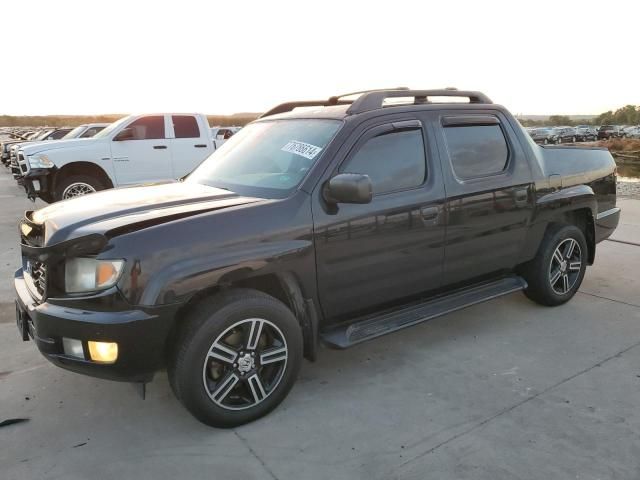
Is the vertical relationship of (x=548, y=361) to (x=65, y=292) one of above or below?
A: below

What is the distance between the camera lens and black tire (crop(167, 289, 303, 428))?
2.86 metres

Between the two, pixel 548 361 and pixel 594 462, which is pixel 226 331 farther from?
pixel 548 361

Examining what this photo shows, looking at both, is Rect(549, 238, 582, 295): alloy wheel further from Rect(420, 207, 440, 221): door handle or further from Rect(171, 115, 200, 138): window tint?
Rect(171, 115, 200, 138): window tint

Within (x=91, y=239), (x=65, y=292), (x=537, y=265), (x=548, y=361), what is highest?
(x=91, y=239)

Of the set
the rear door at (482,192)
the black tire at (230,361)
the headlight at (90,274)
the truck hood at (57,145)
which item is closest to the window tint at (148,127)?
the truck hood at (57,145)

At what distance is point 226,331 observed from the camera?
9.64 ft

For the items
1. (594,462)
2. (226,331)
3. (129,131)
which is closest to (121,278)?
(226,331)

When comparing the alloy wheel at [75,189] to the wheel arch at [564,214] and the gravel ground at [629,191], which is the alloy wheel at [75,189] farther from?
the gravel ground at [629,191]

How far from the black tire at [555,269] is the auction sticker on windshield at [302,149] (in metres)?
2.33

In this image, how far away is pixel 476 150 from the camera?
4148 millimetres

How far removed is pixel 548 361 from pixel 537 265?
Answer: 41.4 inches

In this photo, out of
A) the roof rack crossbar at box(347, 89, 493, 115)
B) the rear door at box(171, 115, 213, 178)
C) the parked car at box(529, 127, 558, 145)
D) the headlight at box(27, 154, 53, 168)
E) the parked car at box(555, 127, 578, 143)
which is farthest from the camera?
the parked car at box(555, 127, 578, 143)

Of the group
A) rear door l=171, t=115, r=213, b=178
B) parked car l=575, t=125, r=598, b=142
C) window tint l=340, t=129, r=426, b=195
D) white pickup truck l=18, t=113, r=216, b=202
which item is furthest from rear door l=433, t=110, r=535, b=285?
parked car l=575, t=125, r=598, b=142

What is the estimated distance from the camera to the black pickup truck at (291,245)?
2.79 metres
